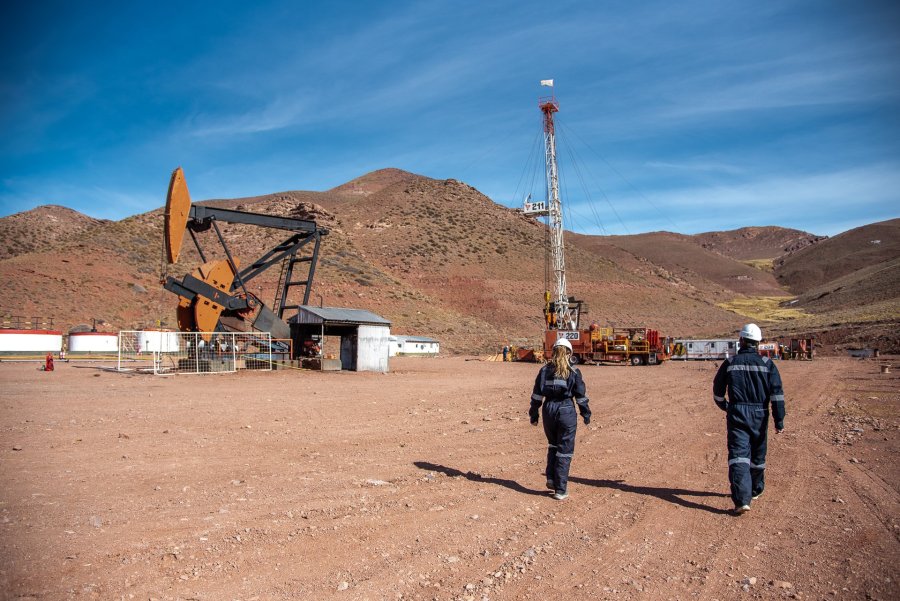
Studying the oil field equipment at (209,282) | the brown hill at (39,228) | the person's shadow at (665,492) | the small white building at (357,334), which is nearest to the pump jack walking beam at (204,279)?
the oil field equipment at (209,282)

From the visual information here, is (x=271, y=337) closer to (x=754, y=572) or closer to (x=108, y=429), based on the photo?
(x=108, y=429)

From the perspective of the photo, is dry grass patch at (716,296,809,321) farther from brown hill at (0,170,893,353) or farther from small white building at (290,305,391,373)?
small white building at (290,305,391,373)

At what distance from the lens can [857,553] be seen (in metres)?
4.93

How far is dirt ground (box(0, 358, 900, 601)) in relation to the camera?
439 centimetres

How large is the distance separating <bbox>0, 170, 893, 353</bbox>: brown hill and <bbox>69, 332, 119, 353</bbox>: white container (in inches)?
192

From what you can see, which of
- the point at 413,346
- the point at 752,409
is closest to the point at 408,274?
the point at 413,346

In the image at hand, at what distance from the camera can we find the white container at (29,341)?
3197 cm

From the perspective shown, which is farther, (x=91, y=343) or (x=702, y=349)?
(x=702, y=349)

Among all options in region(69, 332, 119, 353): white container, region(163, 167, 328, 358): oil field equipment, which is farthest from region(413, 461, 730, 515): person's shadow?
region(69, 332, 119, 353): white container

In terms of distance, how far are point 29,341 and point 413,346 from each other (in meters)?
22.3

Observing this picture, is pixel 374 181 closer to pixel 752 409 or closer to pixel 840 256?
pixel 840 256

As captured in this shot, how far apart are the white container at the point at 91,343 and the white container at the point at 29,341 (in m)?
0.70

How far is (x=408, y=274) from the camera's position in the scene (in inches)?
2680

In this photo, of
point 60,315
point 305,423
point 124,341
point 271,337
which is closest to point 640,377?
point 271,337
